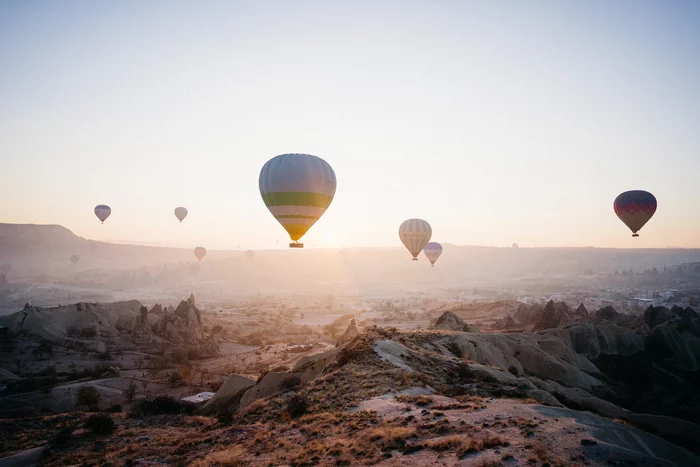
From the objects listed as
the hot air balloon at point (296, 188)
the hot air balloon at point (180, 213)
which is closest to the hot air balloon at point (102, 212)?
the hot air balloon at point (180, 213)

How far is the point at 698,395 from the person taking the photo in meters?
44.7

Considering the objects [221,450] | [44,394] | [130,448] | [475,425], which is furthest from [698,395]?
[44,394]

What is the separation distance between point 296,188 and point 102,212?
10629cm

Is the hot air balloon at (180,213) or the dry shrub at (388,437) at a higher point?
the hot air balloon at (180,213)

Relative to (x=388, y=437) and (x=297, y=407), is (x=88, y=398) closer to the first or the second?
(x=297, y=407)

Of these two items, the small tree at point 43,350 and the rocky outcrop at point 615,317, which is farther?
the rocky outcrop at point 615,317

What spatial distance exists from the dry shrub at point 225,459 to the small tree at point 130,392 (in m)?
A: 24.4

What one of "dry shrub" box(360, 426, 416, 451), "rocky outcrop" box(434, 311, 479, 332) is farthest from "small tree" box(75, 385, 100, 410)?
"rocky outcrop" box(434, 311, 479, 332)

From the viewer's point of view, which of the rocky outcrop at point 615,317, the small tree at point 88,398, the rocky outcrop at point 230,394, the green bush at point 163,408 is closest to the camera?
the green bush at point 163,408

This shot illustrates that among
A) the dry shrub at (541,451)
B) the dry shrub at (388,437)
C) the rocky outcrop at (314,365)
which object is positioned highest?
the dry shrub at (541,451)

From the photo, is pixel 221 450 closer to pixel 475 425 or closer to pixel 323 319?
pixel 475 425

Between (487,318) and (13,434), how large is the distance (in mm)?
84400

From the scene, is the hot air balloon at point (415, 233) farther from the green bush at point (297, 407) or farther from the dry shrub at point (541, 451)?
the dry shrub at point (541, 451)

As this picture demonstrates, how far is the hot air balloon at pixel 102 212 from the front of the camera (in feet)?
385
